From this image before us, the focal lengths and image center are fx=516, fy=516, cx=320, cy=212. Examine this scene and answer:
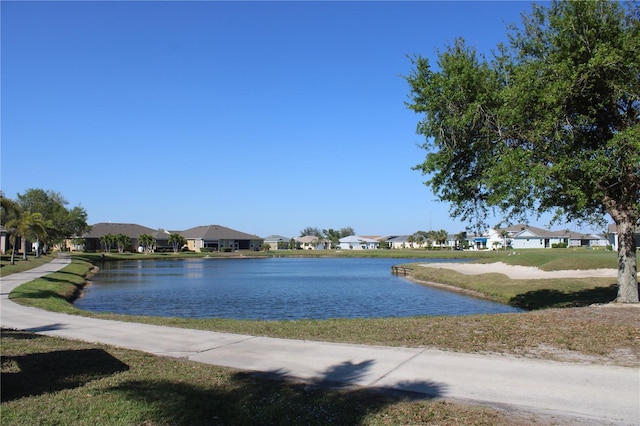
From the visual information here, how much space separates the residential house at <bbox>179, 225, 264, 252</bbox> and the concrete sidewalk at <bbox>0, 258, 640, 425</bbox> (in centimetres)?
11359

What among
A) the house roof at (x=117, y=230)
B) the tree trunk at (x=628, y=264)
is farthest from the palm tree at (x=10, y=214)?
the house roof at (x=117, y=230)

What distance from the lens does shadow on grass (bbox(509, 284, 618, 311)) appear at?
23041 millimetres

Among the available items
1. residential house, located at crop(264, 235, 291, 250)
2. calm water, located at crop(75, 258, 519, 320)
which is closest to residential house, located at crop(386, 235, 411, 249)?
residential house, located at crop(264, 235, 291, 250)

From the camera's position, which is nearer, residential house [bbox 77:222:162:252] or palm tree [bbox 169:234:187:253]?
residential house [bbox 77:222:162:252]

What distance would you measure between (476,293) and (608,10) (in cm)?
2301

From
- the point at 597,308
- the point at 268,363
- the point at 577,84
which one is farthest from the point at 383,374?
the point at 577,84

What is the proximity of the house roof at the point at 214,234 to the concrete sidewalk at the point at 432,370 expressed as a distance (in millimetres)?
118353

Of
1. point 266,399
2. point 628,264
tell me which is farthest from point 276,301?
point 266,399

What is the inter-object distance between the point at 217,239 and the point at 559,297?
110272 mm

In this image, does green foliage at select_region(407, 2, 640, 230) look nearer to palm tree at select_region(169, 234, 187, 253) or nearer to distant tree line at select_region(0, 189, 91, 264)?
distant tree line at select_region(0, 189, 91, 264)

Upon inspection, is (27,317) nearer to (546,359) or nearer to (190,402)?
(190,402)

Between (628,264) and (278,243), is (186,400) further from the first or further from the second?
(278,243)

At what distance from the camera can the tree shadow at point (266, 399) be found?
6383 millimetres

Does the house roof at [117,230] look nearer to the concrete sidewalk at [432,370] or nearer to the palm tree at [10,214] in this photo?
the palm tree at [10,214]
